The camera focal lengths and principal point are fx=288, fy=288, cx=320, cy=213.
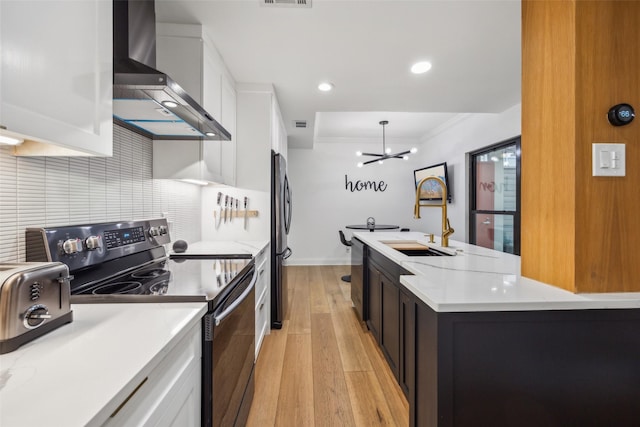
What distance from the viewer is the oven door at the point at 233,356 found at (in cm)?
111

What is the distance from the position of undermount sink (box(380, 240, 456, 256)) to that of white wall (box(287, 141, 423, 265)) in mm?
3601

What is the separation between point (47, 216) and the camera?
1.15 metres

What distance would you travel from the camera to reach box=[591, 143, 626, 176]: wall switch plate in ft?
3.70

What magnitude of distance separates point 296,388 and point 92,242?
1.56 m

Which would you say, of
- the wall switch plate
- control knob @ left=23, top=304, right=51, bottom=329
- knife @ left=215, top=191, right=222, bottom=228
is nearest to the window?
the wall switch plate

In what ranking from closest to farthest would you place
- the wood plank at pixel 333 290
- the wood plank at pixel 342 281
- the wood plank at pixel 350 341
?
the wood plank at pixel 350 341, the wood plank at pixel 333 290, the wood plank at pixel 342 281

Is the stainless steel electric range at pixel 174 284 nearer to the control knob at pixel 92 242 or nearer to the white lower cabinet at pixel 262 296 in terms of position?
the control knob at pixel 92 242

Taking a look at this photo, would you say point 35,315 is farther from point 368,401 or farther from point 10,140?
point 368,401

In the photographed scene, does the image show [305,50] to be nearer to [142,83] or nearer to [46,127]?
[142,83]

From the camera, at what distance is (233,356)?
1325 millimetres

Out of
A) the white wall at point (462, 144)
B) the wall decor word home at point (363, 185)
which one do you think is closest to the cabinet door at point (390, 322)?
the white wall at point (462, 144)

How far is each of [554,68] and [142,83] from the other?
168cm

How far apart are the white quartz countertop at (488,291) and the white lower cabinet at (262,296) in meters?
1.24

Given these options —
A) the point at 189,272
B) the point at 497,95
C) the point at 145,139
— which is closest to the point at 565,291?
the point at 189,272
